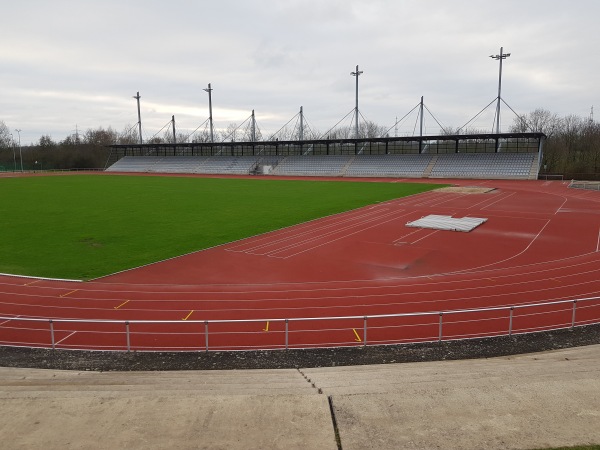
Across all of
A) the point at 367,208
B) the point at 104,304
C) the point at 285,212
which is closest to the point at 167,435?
the point at 104,304

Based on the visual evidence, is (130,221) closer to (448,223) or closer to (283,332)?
(448,223)

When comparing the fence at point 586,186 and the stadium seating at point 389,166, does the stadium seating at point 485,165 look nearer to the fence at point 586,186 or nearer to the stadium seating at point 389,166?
the stadium seating at point 389,166

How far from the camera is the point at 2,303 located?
1313 cm

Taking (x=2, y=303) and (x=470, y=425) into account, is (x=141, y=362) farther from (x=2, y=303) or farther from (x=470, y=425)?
(x=2, y=303)

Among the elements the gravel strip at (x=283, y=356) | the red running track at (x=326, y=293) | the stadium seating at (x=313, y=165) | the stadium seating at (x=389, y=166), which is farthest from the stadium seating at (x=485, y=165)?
the gravel strip at (x=283, y=356)

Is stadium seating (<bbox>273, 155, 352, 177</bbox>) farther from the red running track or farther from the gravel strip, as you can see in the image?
the gravel strip

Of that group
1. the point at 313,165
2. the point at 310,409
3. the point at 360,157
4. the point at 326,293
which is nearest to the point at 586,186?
the point at 360,157

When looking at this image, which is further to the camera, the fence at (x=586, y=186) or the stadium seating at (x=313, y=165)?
the stadium seating at (x=313, y=165)

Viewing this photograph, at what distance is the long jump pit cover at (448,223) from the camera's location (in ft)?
79.3

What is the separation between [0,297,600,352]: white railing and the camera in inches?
402

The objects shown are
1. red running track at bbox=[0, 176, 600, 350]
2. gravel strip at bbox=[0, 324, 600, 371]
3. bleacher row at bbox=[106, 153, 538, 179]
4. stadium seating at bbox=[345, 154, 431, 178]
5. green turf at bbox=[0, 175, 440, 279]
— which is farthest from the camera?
stadium seating at bbox=[345, 154, 431, 178]

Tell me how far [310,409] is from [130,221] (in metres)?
23.7

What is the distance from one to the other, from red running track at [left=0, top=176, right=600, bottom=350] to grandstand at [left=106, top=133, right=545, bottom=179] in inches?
1627

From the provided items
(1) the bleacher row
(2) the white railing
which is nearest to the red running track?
(2) the white railing
